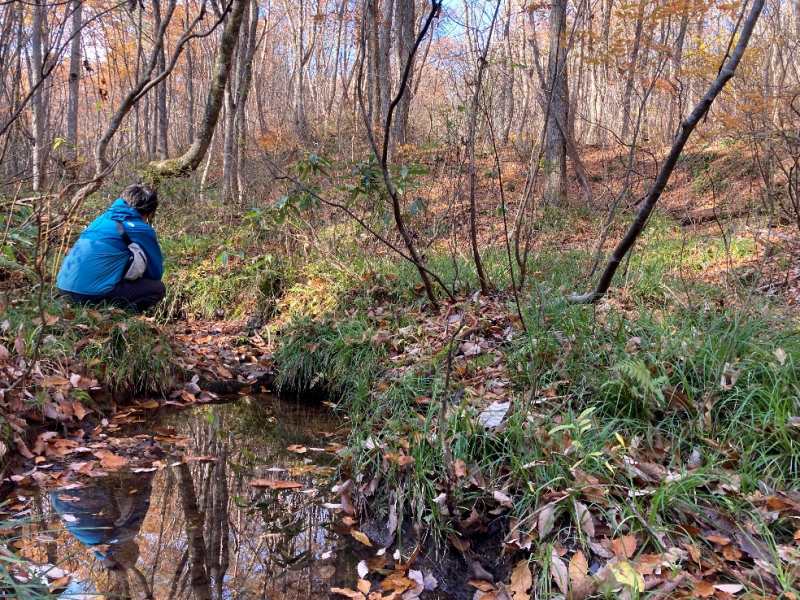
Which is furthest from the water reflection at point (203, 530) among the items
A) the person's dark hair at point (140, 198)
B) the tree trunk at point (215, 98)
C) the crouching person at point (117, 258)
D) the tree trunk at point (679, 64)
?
the tree trunk at point (215, 98)

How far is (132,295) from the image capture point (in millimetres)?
5520

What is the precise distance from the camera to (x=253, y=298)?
654 cm

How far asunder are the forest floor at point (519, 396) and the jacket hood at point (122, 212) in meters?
0.89

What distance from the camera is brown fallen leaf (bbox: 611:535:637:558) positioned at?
2.38 meters

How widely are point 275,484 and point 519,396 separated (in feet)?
5.08

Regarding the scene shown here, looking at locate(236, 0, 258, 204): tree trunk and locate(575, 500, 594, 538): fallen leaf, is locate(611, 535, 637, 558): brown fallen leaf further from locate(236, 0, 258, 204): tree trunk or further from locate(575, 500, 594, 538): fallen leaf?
locate(236, 0, 258, 204): tree trunk

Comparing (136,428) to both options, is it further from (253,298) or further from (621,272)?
(621,272)

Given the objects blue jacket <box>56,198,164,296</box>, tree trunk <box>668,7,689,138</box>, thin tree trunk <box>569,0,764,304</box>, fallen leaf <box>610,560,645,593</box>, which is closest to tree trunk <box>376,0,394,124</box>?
tree trunk <box>668,7,689,138</box>

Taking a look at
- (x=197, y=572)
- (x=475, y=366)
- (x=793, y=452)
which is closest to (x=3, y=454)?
(x=197, y=572)

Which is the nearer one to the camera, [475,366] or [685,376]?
[685,376]

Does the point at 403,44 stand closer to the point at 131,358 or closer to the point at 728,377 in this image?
the point at 131,358

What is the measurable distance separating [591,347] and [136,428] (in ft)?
10.6

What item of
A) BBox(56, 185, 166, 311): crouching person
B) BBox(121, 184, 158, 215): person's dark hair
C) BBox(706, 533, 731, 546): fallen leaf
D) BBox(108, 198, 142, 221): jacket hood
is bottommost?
BBox(706, 533, 731, 546): fallen leaf

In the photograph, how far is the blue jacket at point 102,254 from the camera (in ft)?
16.8
